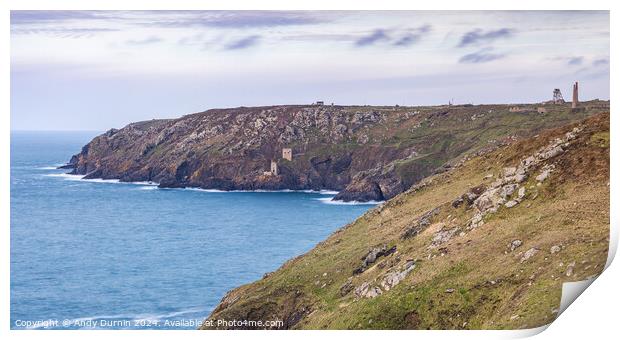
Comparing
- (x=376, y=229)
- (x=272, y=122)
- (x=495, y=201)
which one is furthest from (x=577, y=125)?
(x=272, y=122)

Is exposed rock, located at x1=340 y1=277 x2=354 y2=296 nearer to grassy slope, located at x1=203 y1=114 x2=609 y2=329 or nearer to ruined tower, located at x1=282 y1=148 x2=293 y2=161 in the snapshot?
grassy slope, located at x1=203 y1=114 x2=609 y2=329

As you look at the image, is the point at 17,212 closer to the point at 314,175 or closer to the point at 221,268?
the point at 221,268

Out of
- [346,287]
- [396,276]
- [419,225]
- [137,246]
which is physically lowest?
[137,246]

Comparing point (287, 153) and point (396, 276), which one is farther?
point (287, 153)

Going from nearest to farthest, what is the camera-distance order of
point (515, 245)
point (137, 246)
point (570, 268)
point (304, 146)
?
point (570, 268) < point (515, 245) < point (137, 246) < point (304, 146)

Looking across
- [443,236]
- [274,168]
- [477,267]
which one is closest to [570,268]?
[477,267]

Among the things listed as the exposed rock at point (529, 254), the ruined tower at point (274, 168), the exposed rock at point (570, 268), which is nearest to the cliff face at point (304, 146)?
the ruined tower at point (274, 168)

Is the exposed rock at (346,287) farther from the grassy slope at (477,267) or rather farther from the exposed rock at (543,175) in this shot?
the exposed rock at (543,175)

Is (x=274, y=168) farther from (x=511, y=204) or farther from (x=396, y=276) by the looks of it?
(x=396, y=276)
